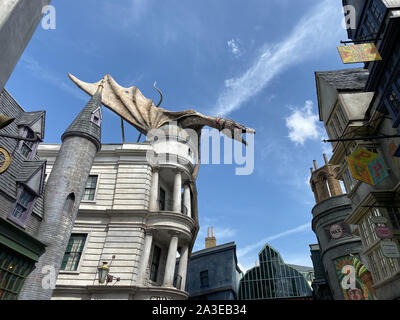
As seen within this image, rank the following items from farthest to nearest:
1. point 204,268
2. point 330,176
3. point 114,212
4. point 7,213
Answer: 1. point 330,176
2. point 204,268
3. point 114,212
4. point 7,213

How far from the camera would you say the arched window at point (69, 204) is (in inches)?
584

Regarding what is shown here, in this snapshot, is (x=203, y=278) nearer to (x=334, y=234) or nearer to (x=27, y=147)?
(x=334, y=234)

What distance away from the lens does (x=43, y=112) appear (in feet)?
55.4

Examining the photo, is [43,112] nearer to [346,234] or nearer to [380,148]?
[380,148]

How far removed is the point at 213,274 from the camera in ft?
107

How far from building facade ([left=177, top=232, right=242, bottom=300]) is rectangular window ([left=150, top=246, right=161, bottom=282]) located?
13.1 m

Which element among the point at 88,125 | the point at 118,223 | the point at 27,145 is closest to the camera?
the point at 27,145

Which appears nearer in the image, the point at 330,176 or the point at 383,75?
the point at 383,75

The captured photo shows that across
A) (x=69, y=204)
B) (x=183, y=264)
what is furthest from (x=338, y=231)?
(x=69, y=204)

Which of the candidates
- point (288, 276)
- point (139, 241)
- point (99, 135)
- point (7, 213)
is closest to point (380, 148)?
point (139, 241)

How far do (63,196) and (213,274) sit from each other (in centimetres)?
2320

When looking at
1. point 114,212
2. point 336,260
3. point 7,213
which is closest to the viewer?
point 7,213

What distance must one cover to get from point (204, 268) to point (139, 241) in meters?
17.7

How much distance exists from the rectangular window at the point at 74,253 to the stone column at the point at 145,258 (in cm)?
439
